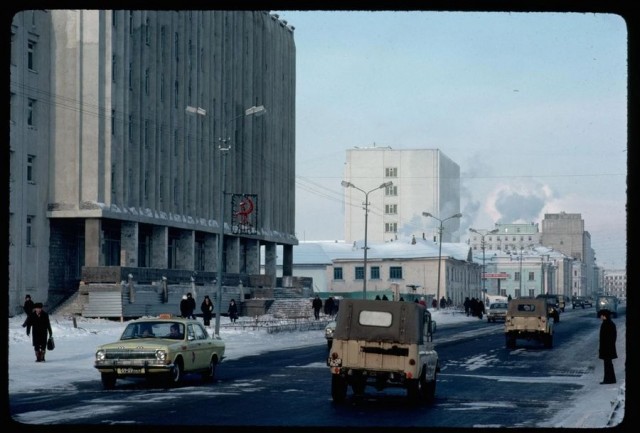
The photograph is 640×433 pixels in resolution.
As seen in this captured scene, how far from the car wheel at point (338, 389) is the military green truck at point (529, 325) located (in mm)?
26661

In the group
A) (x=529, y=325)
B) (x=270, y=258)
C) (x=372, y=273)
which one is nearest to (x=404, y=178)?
(x=372, y=273)

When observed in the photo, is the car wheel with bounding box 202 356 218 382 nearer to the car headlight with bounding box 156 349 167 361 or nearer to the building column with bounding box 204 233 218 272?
the car headlight with bounding box 156 349 167 361

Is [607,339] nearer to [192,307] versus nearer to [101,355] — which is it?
[101,355]

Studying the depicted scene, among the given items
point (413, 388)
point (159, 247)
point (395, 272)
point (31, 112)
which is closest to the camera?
point (413, 388)

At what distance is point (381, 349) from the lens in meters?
23.0

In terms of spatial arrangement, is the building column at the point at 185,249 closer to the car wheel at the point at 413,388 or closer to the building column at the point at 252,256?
the building column at the point at 252,256

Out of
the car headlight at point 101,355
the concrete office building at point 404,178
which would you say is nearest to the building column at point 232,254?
the car headlight at point 101,355

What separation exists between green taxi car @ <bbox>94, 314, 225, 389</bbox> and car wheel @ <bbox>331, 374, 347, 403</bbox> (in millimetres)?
4718

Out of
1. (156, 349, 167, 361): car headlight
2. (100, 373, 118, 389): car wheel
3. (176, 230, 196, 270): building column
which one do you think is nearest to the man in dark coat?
(156, 349, 167, 361): car headlight

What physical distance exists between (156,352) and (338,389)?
5075 mm

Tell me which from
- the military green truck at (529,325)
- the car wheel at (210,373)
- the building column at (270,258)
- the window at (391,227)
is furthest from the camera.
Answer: the window at (391,227)

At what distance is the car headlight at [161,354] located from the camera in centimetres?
→ 2525

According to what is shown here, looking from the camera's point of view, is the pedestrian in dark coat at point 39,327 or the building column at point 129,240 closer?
the pedestrian in dark coat at point 39,327

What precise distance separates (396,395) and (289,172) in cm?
7721
